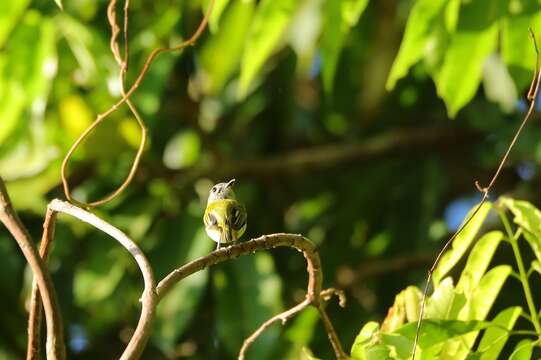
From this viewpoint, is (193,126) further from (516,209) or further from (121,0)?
(516,209)

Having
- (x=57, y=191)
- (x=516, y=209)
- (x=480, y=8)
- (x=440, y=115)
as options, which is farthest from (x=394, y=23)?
(x=516, y=209)

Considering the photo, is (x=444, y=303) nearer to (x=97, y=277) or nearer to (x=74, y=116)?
(x=74, y=116)

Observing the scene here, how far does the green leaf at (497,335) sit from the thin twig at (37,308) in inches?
32.8

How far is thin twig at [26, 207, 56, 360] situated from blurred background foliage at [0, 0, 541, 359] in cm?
195

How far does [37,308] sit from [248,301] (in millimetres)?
2632

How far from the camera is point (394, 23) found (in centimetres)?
509

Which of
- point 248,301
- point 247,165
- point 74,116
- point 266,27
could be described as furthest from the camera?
point 247,165

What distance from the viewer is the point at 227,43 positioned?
172 inches

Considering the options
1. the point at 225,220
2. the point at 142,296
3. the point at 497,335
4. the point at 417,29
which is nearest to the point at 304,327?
the point at 417,29

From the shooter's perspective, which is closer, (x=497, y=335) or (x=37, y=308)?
(x=37, y=308)

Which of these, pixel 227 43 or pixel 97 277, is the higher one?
pixel 227 43

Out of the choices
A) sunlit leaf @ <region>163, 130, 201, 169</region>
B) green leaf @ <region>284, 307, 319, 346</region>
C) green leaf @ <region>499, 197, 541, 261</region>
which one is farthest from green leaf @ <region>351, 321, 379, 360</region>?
sunlit leaf @ <region>163, 130, 201, 169</region>

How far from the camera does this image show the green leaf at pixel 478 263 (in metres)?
2.34

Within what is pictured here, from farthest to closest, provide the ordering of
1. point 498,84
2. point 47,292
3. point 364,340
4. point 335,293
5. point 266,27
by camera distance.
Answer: point 498,84 < point 266,27 < point 335,293 < point 364,340 < point 47,292
